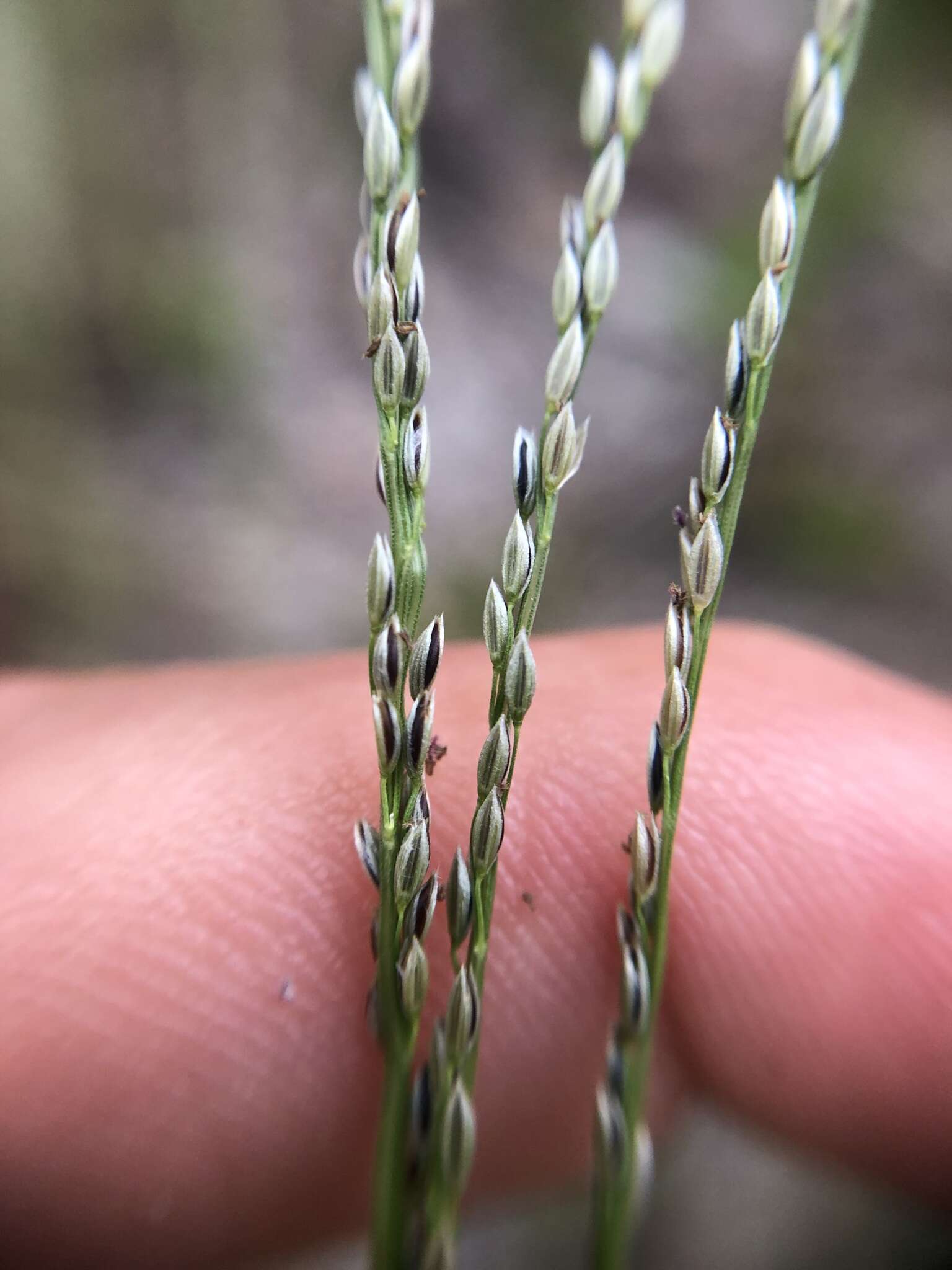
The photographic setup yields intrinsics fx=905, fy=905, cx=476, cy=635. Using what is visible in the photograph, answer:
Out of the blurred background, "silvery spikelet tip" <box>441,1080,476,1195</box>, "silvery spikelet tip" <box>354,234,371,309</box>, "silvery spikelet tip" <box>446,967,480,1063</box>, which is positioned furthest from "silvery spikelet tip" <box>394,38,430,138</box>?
the blurred background

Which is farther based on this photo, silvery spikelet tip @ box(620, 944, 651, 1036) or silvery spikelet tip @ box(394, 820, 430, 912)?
silvery spikelet tip @ box(620, 944, 651, 1036)

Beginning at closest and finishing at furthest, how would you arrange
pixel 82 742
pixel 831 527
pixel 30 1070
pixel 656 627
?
pixel 30 1070 → pixel 82 742 → pixel 656 627 → pixel 831 527

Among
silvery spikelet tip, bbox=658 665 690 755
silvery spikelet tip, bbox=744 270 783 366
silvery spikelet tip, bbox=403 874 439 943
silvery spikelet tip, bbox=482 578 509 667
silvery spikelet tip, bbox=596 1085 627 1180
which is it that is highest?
silvery spikelet tip, bbox=744 270 783 366

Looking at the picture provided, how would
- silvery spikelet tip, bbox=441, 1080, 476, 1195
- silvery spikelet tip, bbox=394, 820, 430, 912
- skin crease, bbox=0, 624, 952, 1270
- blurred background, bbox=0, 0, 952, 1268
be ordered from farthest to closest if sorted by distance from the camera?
1. blurred background, bbox=0, 0, 952, 1268
2. skin crease, bbox=0, 624, 952, 1270
3. silvery spikelet tip, bbox=441, 1080, 476, 1195
4. silvery spikelet tip, bbox=394, 820, 430, 912

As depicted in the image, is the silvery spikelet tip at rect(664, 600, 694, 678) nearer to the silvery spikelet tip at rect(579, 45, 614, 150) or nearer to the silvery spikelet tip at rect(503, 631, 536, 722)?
the silvery spikelet tip at rect(503, 631, 536, 722)

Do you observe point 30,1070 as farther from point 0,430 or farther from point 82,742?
point 0,430

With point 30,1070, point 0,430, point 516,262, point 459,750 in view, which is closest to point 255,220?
Result: point 516,262

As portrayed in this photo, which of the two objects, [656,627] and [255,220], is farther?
[255,220]
